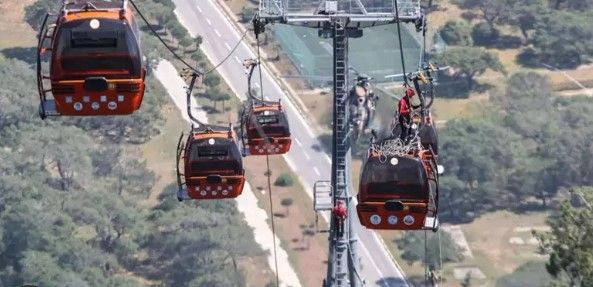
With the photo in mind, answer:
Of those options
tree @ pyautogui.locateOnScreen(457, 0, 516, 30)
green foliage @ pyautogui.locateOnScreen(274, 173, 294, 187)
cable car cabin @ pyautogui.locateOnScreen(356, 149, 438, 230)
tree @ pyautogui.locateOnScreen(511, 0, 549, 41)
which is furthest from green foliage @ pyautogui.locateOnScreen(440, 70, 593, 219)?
cable car cabin @ pyautogui.locateOnScreen(356, 149, 438, 230)

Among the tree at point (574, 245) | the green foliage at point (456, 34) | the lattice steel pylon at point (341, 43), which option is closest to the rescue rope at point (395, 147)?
the lattice steel pylon at point (341, 43)

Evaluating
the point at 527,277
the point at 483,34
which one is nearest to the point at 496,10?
the point at 483,34

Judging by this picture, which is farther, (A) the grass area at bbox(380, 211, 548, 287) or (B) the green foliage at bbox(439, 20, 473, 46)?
(B) the green foliage at bbox(439, 20, 473, 46)

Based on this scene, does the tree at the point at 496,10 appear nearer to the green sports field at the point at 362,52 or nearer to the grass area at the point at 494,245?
the green sports field at the point at 362,52

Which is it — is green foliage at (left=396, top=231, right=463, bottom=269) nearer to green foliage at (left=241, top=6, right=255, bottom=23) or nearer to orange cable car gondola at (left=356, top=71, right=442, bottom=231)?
green foliage at (left=241, top=6, right=255, bottom=23)

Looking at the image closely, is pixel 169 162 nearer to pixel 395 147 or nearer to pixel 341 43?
pixel 341 43
